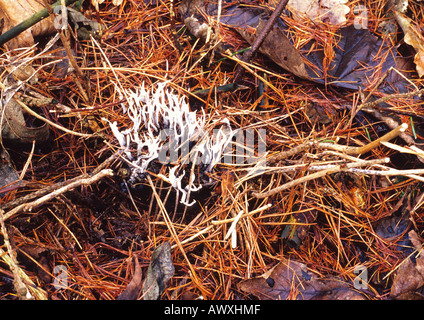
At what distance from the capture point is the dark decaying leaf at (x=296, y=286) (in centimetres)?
125

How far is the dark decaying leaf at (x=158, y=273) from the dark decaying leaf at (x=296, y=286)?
0.30 m

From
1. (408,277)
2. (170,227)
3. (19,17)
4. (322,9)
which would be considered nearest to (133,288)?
(170,227)

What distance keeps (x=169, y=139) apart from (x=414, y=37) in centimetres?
138

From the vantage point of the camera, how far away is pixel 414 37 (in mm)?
1638

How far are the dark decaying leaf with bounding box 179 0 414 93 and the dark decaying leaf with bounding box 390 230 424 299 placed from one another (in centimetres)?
82

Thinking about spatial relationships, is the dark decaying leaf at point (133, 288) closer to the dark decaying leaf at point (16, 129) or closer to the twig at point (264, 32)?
the dark decaying leaf at point (16, 129)

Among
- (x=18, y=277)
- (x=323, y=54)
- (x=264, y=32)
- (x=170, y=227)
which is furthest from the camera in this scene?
(x=323, y=54)

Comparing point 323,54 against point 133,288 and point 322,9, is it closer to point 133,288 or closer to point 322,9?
point 322,9

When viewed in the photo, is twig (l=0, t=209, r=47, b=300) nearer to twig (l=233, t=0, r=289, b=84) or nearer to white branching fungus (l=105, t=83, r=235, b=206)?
Result: white branching fungus (l=105, t=83, r=235, b=206)

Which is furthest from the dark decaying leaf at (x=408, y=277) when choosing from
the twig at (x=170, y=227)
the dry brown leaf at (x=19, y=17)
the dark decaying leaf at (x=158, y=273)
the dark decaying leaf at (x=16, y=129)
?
the dry brown leaf at (x=19, y=17)

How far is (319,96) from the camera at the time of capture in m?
1.58

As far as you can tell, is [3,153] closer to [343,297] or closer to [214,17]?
[214,17]

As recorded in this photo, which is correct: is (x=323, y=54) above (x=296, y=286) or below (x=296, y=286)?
above
